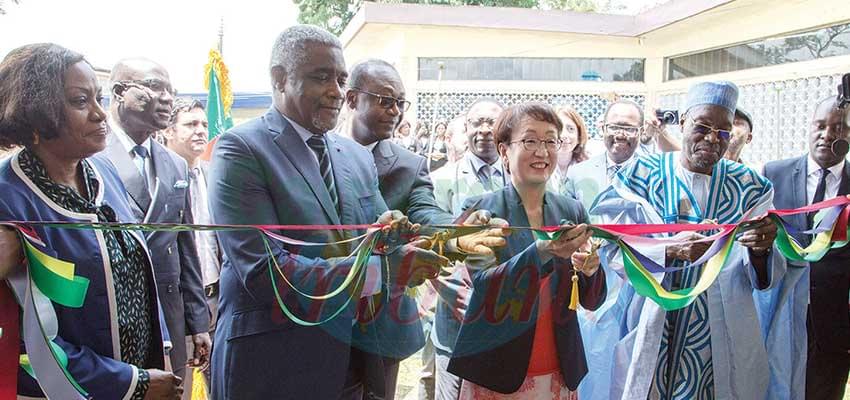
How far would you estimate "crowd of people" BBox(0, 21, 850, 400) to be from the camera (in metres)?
2.13

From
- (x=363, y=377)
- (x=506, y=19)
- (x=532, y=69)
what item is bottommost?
(x=363, y=377)

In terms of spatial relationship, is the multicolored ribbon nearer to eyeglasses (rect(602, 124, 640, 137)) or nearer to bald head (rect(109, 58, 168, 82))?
bald head (rect(109, 58, 168, 82))

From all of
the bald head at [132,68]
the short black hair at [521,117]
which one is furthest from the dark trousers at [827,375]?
the bald head at [132,68]

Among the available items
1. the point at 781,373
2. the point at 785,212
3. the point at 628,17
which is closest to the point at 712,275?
the point at 785,212

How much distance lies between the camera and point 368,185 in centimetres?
271

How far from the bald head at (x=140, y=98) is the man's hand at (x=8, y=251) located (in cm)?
156

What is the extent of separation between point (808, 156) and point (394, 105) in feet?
7.71

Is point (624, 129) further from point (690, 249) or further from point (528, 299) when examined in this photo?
point (528, 299)

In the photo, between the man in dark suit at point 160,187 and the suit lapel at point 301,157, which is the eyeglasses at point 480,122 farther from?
the suit lapel at point 301,157

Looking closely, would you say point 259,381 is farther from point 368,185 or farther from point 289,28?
point 289,28

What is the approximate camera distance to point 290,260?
2.31 meters

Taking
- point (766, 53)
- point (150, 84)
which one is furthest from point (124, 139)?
point (766, 53)

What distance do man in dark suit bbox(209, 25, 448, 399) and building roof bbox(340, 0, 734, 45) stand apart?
34.0ft

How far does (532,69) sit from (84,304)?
11.7m
